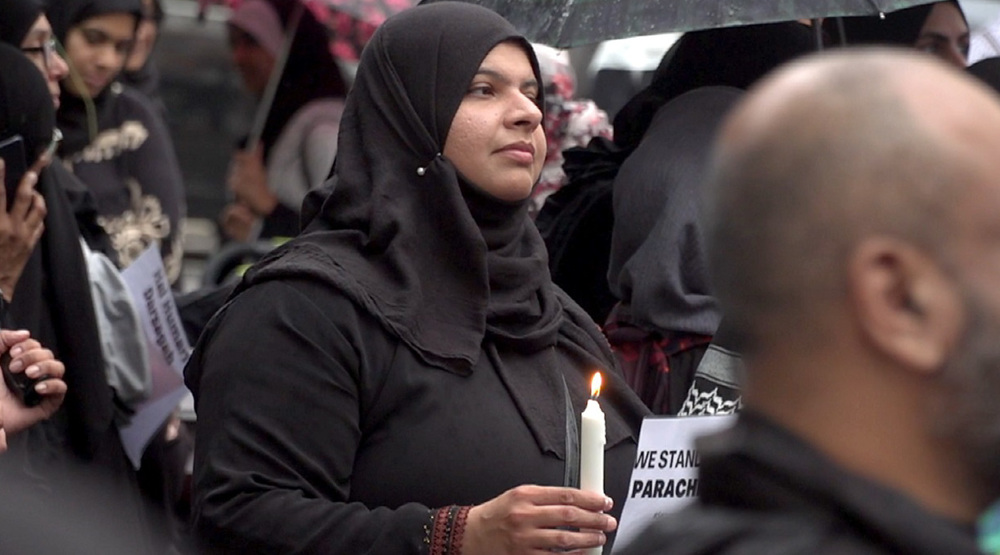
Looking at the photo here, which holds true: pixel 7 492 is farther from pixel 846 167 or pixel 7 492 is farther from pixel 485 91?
pixel 485 91

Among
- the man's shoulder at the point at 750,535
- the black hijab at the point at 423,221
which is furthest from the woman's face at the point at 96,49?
the man's shoulder at the point at 750,535

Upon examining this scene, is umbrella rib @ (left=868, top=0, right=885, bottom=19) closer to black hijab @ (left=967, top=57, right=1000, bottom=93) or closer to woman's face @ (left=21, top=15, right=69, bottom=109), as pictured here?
black hijab @ (left=967, top=57, right=1000, bottom=93)

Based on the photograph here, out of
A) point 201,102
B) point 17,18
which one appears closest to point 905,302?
point 17,18

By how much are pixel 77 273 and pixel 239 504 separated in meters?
1.63

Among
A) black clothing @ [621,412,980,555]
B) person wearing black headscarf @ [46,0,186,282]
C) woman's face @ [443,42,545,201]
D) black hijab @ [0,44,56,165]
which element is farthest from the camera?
person wearing black headscarf @ [46,0,186,282]

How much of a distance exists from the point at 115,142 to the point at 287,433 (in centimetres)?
347

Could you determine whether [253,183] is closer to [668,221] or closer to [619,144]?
[619,144]

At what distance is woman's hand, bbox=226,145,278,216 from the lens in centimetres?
725

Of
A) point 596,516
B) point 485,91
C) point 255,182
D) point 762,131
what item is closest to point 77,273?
point 485,91

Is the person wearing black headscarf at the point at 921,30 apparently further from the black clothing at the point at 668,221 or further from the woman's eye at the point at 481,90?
the woman's eye at the point at 481,90

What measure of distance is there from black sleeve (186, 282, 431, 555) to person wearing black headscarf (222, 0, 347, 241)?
11.8ft

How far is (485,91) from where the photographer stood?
350 centimetres

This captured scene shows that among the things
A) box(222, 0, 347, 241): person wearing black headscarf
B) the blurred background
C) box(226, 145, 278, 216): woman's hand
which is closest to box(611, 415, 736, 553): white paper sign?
box(222, 0, 347, 241): person wearing black headscarf

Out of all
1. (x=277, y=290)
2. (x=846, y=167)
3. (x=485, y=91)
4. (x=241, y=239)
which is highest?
(x=846, y=167)
